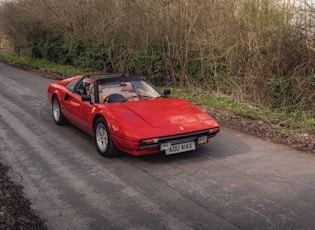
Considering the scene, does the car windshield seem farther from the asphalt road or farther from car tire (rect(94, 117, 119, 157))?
the asphalt road

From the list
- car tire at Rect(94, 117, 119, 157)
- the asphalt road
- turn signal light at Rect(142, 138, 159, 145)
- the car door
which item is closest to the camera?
the asphalt road

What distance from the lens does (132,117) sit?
19.0ft

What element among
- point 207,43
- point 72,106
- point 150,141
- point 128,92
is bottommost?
point 150,141

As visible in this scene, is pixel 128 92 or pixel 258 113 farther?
pixel 258 113

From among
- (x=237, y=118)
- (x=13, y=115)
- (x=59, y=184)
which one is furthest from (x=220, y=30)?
(x=59, y=184)

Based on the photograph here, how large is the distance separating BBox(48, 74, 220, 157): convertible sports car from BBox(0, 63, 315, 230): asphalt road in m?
0.32

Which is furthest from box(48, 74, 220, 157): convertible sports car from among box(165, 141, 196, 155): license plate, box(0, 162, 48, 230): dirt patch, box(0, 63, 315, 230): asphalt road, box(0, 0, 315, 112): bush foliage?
box(0, 0, 315, 112): bush foliage

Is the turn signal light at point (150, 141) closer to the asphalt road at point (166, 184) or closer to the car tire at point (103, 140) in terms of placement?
the asphalt road at point (166, 184)

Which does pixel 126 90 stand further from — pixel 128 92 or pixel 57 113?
pixel 57 113

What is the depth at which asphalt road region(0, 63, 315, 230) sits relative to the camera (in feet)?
13.1

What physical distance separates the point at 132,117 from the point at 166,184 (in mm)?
1346

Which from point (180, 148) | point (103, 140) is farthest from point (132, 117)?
point (180, 148)

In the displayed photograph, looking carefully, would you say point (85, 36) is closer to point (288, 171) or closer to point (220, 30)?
point (220, 30)

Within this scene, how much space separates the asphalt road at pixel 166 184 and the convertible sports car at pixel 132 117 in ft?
1.04
